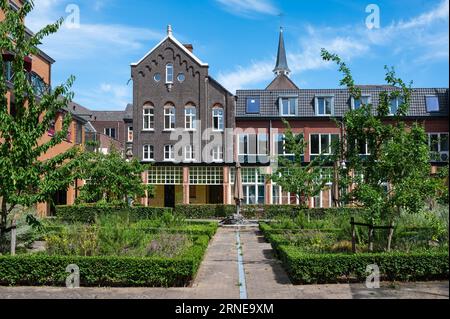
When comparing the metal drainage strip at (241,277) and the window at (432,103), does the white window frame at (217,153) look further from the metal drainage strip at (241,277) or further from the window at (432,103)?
the metal drainage strip at (241,277)

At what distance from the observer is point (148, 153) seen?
134ft

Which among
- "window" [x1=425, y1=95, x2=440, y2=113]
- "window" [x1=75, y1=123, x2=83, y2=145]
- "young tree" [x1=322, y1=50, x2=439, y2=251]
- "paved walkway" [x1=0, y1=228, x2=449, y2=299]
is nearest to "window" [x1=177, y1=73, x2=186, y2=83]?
"window" [x1=75, y1=123, x2=83, y2=145]

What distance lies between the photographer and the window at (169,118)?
4112 centimetres

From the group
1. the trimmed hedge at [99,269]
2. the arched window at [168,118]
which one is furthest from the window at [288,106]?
the trimmed hedge at [99,269]

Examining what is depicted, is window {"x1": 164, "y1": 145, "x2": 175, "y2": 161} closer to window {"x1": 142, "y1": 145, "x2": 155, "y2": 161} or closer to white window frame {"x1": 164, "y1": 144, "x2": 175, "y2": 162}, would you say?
white window frame {"x1": 164, "y1": 144, "x2": 175, "y2": 162}

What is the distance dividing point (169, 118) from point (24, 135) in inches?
1179

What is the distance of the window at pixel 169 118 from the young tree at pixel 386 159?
28.9 metres

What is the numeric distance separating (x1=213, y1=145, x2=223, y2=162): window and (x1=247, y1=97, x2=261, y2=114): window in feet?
14.1

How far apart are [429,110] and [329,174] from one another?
18281 mm

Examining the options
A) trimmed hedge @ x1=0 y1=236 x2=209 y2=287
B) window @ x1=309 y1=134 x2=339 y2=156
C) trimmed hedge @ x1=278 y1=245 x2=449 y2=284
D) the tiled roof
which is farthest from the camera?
the tiled roof

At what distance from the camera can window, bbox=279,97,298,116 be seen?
42094 millimetres
